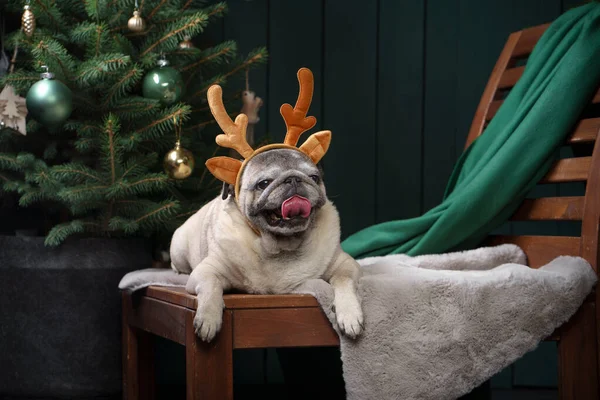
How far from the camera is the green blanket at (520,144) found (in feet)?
5.59

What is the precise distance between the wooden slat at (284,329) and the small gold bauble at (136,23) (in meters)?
0.83

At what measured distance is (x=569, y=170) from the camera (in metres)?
1.69

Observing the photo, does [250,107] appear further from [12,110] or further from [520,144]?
[520,144]

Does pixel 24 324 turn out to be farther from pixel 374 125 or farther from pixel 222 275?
pixel 374 125

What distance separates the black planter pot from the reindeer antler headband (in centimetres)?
59

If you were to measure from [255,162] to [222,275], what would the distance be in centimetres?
22

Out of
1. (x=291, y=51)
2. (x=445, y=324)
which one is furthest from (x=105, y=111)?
(x=445, y=324)

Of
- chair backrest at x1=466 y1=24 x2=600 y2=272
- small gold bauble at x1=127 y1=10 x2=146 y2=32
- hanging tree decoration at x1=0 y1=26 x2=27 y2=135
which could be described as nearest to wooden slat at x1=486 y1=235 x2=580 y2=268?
chair backrest at x1=466 y1=24 x2=600 y2=272

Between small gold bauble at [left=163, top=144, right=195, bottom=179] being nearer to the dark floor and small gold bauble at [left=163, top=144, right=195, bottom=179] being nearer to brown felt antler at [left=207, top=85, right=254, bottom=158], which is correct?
brown felt antler at [left=207, top=85, right=254, bottom=158]

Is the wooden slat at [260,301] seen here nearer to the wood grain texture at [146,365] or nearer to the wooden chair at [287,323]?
the wooden chair at [287,323]

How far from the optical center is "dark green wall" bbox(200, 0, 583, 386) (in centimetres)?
232

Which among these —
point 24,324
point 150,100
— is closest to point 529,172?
point 150,100

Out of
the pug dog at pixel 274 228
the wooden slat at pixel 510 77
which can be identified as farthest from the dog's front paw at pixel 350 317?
the wooden slat at pixel 510 77

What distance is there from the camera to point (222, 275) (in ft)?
4.45
